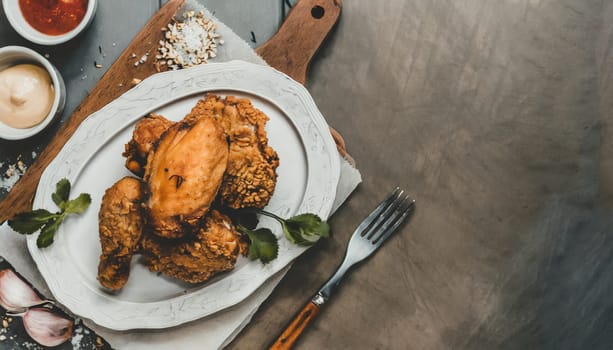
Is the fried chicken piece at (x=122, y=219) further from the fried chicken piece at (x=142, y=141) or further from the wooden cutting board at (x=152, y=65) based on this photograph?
the wooden cutting board at (x=152, y=65)

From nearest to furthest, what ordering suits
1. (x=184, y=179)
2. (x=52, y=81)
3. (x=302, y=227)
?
(x=184, y=179)
(x=302, y=227)
(x=52, y=81)

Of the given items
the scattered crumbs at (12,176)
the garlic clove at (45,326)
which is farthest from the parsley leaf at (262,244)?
the scattered crumbs at (12,176)

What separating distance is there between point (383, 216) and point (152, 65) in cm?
80

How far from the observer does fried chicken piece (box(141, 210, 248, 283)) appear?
4.42ft

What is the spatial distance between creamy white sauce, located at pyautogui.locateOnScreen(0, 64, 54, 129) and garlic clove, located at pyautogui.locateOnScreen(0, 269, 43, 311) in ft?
1.41

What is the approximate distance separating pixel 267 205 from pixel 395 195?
38 centimetres

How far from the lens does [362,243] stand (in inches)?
61.3

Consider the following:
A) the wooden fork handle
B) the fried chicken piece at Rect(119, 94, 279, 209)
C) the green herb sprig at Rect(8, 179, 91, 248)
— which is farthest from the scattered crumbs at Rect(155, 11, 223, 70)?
the wooden fork handle

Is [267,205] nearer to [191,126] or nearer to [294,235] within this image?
[294,235]

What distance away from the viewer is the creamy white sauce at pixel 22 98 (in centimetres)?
152

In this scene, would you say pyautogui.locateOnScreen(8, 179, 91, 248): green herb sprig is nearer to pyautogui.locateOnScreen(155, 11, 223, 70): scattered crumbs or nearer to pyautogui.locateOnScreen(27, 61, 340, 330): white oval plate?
pyautogui.locateOnScreen(27, 61, 340, 330): white oval plate

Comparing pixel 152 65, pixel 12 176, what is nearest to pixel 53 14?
pixel 152 65

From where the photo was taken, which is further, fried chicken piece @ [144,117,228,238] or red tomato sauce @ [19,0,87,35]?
red tomato sauce @ [19,0,87,35]

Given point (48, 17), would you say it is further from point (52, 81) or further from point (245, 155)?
point (245, 155)
